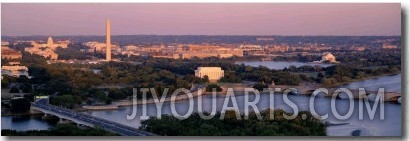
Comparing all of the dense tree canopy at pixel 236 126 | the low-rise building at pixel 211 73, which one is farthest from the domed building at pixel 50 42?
the low-rise building at pixel 211 73

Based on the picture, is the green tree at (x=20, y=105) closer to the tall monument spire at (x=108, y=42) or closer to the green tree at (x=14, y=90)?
the green tree at (x=14, y=90)

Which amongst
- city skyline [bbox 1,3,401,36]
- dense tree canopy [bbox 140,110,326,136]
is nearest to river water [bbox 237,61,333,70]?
city skyline [bbox 1,3,401,36]

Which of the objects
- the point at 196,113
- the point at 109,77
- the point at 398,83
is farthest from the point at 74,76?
the point at 398,83

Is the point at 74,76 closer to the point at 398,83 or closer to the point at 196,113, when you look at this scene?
the point at 196,113

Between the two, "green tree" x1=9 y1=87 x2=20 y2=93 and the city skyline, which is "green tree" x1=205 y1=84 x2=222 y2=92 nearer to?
the city skyline

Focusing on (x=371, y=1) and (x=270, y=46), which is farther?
(x=270, y=46)

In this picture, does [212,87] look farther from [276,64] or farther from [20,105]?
[20,105]

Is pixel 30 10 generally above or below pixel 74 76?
above
